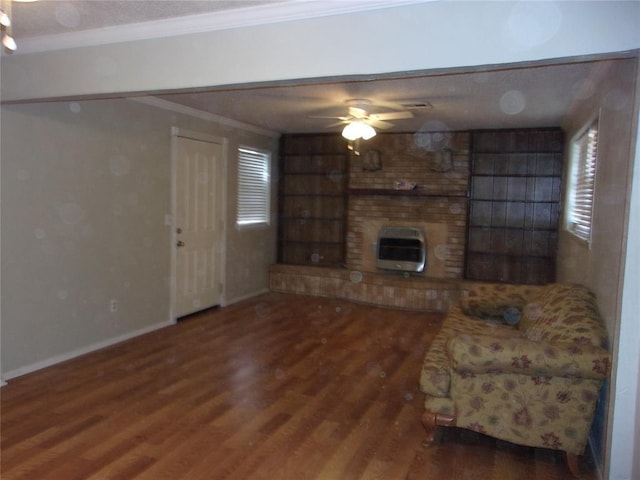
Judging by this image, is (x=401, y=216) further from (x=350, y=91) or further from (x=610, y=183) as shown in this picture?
(x=610, y=183)

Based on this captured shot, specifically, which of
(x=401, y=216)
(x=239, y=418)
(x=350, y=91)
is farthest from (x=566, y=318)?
(x=401, y=216)

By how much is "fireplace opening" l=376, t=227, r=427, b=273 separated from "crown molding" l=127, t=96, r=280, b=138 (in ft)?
7.26

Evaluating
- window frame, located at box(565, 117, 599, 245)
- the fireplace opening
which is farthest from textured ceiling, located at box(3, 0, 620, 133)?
the fireplace opening

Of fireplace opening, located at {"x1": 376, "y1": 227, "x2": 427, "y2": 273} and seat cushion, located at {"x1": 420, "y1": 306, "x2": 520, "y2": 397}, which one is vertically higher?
fireplace opening, located at {"x1": 376, "y1": 227, "x2": 427, "y2": 273}

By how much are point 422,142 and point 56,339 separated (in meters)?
4.98

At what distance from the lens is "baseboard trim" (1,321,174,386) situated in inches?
150

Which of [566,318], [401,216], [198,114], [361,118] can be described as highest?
[198,114]

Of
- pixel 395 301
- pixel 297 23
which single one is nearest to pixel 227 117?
pixel 395 301

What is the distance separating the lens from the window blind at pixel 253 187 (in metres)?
6.73

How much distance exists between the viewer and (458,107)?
5109 mm

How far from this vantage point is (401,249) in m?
6.94

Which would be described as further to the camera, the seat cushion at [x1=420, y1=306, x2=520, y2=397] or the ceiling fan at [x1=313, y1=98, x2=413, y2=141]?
the ceiling fan at [x1=313, y1=98, x2=413, y2=141]

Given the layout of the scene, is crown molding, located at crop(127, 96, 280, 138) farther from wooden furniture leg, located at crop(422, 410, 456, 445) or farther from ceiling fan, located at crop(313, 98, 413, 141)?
wooden furniture leg, located at crop(422, 410, 456, 445)

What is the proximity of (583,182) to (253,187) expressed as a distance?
164 inches
